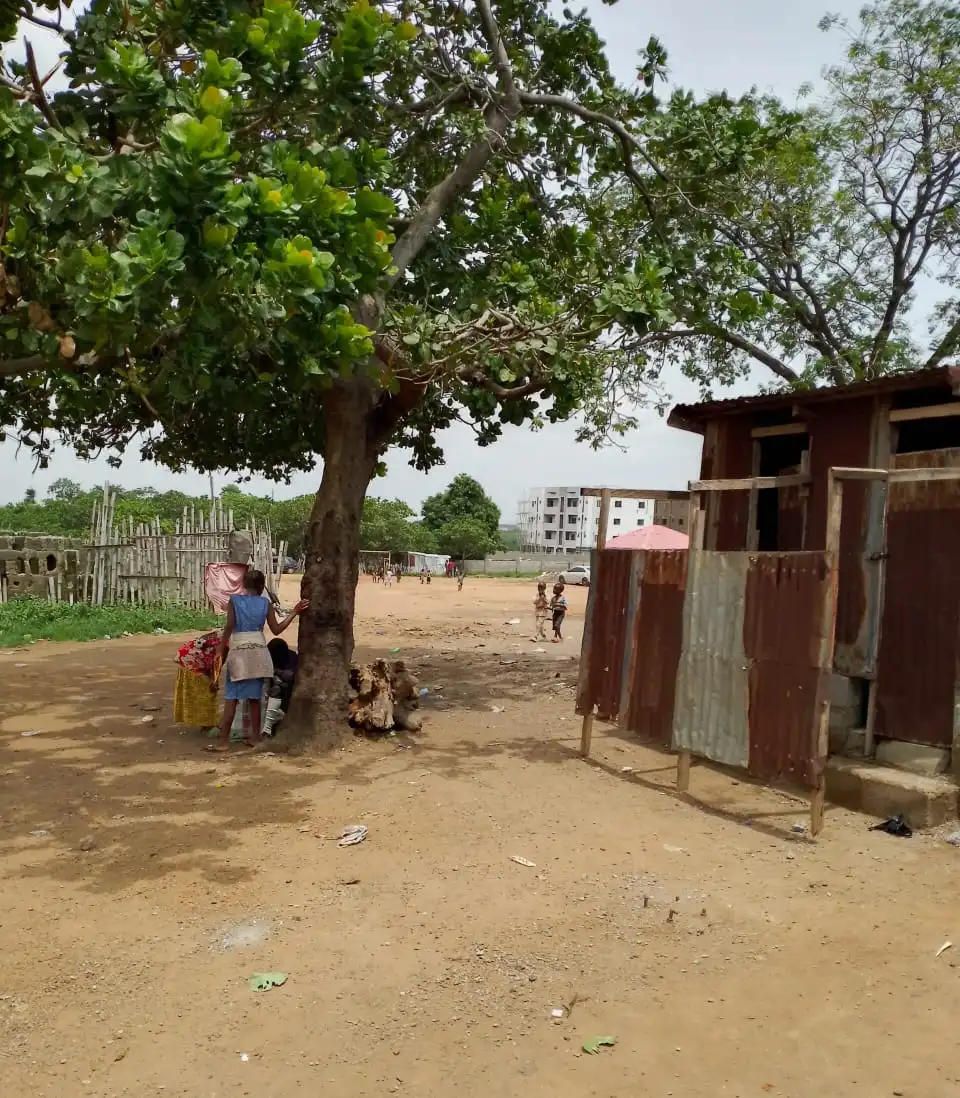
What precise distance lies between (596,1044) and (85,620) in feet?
53.0

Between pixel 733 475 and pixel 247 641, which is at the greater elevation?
pixel 733 475

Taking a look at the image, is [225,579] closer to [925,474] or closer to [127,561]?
[925,474]

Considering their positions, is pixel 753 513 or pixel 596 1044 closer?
pixel 596 1044

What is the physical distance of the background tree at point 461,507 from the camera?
74.4 metres

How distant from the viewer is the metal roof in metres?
6.27

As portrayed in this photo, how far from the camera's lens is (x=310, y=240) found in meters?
4.83

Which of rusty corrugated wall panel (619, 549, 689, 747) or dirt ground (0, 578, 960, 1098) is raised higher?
rusty corrugated wall panel (619, 549, 689, 747)

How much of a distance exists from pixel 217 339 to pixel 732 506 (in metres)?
5.16

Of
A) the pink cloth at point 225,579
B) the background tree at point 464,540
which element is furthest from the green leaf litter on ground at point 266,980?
the background tree at point 464,540

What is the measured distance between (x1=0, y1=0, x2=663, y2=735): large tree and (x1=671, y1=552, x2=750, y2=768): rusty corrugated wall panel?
8.57 ft

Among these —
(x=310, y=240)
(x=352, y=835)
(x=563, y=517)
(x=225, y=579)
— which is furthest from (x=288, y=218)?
(x=563, y=517)

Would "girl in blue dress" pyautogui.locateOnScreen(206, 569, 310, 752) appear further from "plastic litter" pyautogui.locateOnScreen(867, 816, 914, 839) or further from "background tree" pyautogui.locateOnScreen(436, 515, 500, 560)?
"background tree" pyautogui.locateOnScreen(436, 515, 500, 560)

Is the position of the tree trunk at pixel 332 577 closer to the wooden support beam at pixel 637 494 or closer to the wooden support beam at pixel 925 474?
the wooden support beam at pixel 637 494

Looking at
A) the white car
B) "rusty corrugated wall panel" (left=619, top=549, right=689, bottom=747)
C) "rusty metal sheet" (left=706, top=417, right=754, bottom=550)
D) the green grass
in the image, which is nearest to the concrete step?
"rusty corrugated wall panel" (left=619, top=549, right=689, bottom=747)
